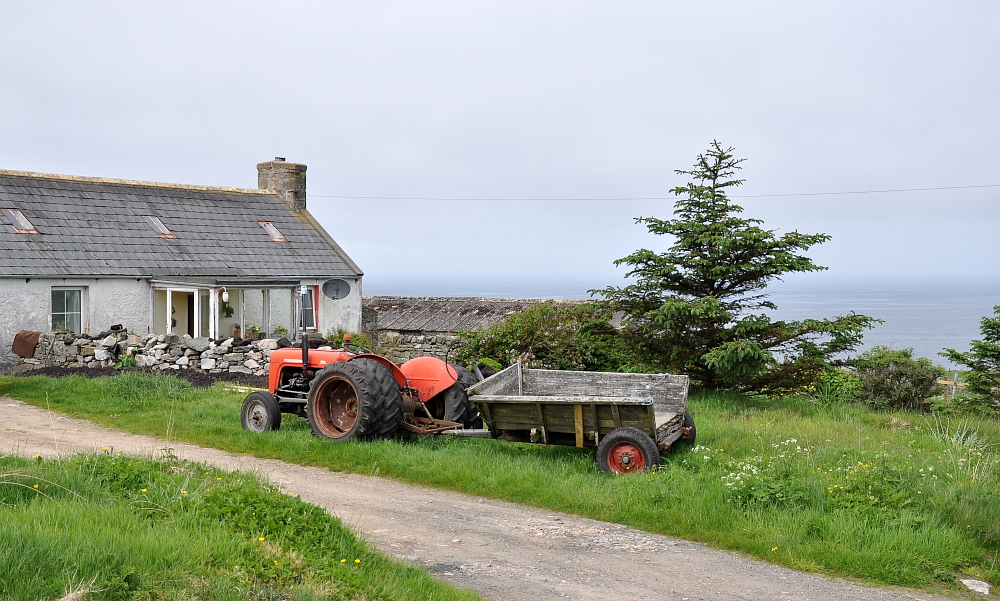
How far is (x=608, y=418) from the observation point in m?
8.81

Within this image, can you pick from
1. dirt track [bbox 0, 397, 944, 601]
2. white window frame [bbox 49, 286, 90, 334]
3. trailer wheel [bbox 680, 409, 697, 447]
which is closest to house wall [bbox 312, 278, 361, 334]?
white window frame [bbox 49, 286, 90, 334]

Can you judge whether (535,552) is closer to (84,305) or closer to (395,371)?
(395,371)

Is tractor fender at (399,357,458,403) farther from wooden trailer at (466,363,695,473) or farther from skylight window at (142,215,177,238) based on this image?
skylight window at (142,215,177,238)

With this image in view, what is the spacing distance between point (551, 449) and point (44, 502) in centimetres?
583

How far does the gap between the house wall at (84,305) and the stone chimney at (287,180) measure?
7514 mm

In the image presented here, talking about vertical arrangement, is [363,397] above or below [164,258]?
below

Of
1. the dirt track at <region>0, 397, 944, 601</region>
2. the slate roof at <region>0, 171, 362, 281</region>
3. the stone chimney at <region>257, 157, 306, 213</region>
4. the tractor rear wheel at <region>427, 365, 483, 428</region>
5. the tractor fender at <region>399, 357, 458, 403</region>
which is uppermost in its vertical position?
the stone chimney at <region>257, 157, 306, 213</region>

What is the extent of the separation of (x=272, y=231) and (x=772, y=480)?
22740mm

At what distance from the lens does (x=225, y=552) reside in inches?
202

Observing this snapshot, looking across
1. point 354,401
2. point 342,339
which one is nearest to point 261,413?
point 354,401

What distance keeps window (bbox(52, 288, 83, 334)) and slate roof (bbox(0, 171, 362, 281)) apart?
69 cm

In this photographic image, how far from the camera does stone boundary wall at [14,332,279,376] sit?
61.8ft

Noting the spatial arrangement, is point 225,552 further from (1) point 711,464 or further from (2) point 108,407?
(2) point 108,407

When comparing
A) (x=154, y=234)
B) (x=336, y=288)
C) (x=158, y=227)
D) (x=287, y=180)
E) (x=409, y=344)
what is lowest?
(x=409, y=344)
